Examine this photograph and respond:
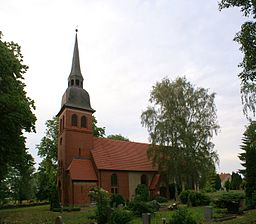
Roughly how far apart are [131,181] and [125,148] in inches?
189

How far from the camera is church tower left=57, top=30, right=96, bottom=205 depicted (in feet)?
120

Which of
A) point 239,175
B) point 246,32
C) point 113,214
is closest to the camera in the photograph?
point 246,32

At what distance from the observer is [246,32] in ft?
35.4

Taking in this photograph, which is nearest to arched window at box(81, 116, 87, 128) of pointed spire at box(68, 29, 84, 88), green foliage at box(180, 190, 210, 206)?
pointed spire at box(68, 29, 84, 88)

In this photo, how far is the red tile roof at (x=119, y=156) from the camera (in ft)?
127

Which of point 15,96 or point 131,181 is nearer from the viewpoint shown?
point 15,96

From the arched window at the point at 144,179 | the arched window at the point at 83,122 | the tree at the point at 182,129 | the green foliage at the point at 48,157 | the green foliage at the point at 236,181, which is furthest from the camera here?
the green foliage at the point at 236,181

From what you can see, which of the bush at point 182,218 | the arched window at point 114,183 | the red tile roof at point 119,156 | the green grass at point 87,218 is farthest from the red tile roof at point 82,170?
the bush at point 182,218

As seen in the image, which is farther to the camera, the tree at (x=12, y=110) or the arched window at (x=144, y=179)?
the arched window at (x=144, y=179)

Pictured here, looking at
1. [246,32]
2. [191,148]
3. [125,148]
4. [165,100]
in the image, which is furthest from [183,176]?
[246,32]

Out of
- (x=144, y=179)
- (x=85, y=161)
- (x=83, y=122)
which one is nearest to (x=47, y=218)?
(x=85, y=161)

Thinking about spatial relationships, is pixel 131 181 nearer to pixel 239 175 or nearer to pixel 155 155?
pixel 155 155

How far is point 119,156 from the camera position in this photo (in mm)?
41031

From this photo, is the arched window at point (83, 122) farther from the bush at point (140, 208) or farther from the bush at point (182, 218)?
the bush at point (182, 218)
